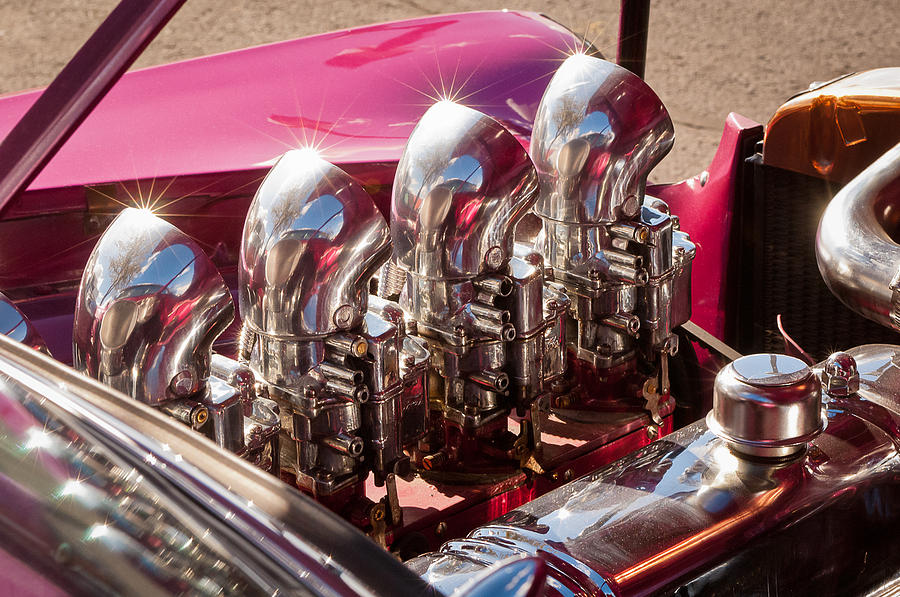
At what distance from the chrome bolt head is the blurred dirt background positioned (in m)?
3.43

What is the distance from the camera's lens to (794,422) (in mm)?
839

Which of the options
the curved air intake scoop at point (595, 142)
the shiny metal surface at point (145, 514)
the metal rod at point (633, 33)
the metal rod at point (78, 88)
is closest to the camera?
the shiny metal surface at point (145, 514)

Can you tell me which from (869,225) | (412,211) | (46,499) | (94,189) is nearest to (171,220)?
(94,189)

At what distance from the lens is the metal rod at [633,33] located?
165 cm

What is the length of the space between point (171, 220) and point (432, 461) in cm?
52

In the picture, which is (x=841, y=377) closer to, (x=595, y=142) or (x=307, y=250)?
(x=595, y=142)

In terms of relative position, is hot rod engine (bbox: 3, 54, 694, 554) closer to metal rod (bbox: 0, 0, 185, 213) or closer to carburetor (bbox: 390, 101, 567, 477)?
carburetor (bbox: 390, 101, 567, 477)

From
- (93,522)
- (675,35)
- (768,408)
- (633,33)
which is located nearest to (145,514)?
(93,522)

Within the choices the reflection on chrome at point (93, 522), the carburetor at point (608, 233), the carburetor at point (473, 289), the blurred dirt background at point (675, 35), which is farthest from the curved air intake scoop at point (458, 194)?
the blurred dirt background at point (675, 35)

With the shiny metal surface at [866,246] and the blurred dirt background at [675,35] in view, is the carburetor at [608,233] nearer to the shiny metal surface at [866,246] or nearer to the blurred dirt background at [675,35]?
the shiny metal surface at [866,246]

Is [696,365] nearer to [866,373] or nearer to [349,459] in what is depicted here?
[866,373]

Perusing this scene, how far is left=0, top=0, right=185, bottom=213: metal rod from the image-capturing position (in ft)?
3.26

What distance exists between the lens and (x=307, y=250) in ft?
3.03

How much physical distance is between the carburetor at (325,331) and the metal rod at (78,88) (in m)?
0.18
